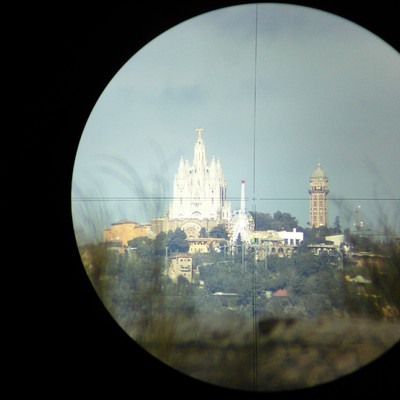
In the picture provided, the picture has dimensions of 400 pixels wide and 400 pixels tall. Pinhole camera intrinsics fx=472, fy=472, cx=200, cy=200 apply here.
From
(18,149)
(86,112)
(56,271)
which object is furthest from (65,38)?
(56,271)

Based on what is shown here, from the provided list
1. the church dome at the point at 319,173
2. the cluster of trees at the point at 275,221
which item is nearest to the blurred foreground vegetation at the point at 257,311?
the cluster of trees at the point at 275,221

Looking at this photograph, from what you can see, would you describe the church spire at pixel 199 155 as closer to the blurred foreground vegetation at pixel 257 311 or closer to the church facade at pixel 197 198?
the church facade at pixel 197 198

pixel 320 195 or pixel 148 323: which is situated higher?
pixel 320 195

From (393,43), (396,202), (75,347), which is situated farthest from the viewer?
(396,202)

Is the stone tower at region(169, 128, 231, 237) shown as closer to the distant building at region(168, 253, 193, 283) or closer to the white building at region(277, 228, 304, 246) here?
the distant building at region(168, 253, 193, 283)

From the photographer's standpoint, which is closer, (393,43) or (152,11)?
(393,43)

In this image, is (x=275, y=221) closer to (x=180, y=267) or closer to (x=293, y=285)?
(x=293, y=285)

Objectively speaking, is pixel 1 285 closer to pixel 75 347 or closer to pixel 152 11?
pixel 75 347
